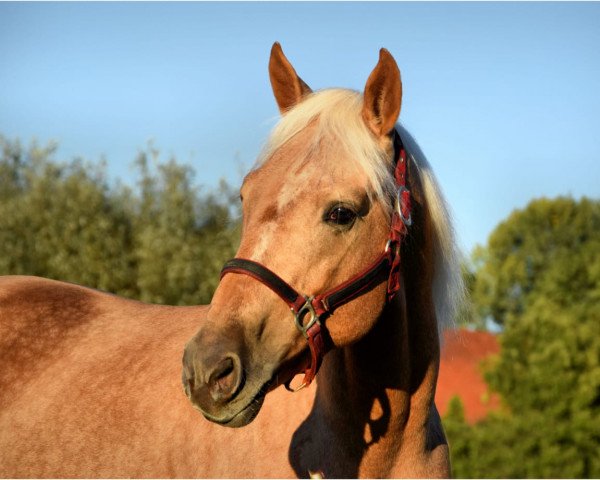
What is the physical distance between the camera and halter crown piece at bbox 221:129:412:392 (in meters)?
2.98

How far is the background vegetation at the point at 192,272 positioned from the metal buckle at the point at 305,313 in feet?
33.0

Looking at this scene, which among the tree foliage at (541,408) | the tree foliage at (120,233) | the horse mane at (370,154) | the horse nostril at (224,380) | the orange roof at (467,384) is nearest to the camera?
the horse nostril at (224,380)

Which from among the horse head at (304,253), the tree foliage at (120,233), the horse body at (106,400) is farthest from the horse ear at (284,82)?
the tree foliage at (120,233)

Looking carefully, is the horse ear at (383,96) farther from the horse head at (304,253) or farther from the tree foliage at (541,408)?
the tree foliage at (541,408)

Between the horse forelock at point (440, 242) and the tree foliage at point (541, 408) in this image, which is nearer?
the horse forelock at point (440, 242)

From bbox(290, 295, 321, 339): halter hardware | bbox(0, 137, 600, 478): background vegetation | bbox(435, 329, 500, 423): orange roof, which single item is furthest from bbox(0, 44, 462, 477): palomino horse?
bbox(435, 329, 500, 423): orange roof

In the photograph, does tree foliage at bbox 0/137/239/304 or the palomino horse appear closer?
the palomino horse

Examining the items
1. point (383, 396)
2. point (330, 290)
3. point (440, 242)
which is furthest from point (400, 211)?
point (383, 396)

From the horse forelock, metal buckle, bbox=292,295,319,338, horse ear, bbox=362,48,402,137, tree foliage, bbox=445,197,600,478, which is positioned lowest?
tree foliage, bbox=445,197,600,478

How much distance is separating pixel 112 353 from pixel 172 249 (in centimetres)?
1577

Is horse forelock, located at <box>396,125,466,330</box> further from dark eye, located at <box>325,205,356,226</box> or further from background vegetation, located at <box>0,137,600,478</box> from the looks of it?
background vegetation, located at <box>0,137,600,478</box>

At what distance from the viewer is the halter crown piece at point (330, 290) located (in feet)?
9.78

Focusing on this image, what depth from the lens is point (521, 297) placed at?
42312 millimetres

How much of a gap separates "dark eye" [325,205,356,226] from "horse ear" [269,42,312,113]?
859mm
